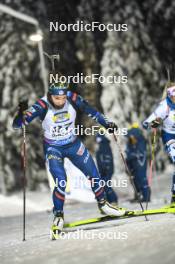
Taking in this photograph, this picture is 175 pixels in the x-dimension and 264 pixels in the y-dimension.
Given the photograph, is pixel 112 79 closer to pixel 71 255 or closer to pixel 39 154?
pixel 39 154

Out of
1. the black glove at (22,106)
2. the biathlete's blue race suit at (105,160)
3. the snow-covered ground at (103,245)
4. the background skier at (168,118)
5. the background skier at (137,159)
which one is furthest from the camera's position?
the background skier at (137,159)

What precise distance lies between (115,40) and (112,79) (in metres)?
1.78

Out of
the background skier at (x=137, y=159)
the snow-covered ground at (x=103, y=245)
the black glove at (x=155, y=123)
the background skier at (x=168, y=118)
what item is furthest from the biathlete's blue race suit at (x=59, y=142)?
the background skier at (x=137, y=159)

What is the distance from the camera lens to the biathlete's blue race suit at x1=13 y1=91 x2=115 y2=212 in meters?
7.08

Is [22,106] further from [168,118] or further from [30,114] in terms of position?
[168,118]

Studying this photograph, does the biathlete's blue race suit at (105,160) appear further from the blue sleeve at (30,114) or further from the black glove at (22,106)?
the black glove at (22,106)

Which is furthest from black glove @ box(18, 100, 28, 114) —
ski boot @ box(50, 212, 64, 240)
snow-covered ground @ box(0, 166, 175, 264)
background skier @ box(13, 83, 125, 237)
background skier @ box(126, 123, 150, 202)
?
background skier @ box(126, 123, 150, 202)

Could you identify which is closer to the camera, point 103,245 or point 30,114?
point 103,245

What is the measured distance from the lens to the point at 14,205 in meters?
16.0

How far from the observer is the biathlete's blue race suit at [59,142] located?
7.08 meters

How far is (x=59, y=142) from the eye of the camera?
717cm

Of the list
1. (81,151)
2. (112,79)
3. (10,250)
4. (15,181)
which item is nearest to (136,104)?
(112,79)

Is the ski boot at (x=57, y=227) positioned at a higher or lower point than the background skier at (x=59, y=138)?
lower

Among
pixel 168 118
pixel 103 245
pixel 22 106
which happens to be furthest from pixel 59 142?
pixel 103 245
